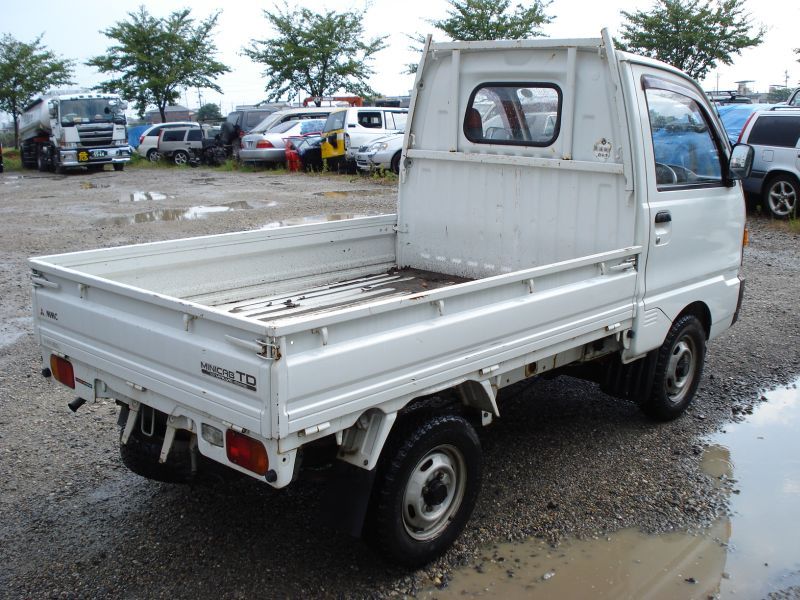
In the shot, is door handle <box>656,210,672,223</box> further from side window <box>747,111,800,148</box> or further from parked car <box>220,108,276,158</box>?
parked car <box>220,108,276,158</box>

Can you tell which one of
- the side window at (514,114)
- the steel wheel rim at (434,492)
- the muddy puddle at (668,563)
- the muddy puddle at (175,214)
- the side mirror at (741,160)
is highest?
the side window at (514,114)

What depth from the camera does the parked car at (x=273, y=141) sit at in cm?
2362

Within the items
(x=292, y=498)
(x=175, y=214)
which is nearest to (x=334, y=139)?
(x=175, y=214)

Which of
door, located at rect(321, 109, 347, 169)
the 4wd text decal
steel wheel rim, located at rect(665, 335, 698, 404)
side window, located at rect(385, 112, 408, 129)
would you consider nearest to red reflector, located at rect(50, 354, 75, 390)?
the 4wd text decal

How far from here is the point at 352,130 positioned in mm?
21891

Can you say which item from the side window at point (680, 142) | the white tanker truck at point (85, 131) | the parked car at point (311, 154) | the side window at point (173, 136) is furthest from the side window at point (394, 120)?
the side window at point (680, 142)

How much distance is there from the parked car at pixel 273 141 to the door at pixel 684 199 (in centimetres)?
1936

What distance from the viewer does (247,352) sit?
300 centimetres

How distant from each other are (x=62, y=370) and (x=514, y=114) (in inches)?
122

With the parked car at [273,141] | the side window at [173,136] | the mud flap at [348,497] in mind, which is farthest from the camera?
the side window at [173,136]

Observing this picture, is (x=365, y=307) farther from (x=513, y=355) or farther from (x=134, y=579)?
(x=134, y=579)

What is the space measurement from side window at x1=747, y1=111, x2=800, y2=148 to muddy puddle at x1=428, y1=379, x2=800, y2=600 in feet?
32.9

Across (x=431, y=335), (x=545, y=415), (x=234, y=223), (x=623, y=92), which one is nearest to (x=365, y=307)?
(x=431, y=335)

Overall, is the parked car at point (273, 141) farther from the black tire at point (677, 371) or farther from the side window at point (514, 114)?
the black tire at point (677, 371)
